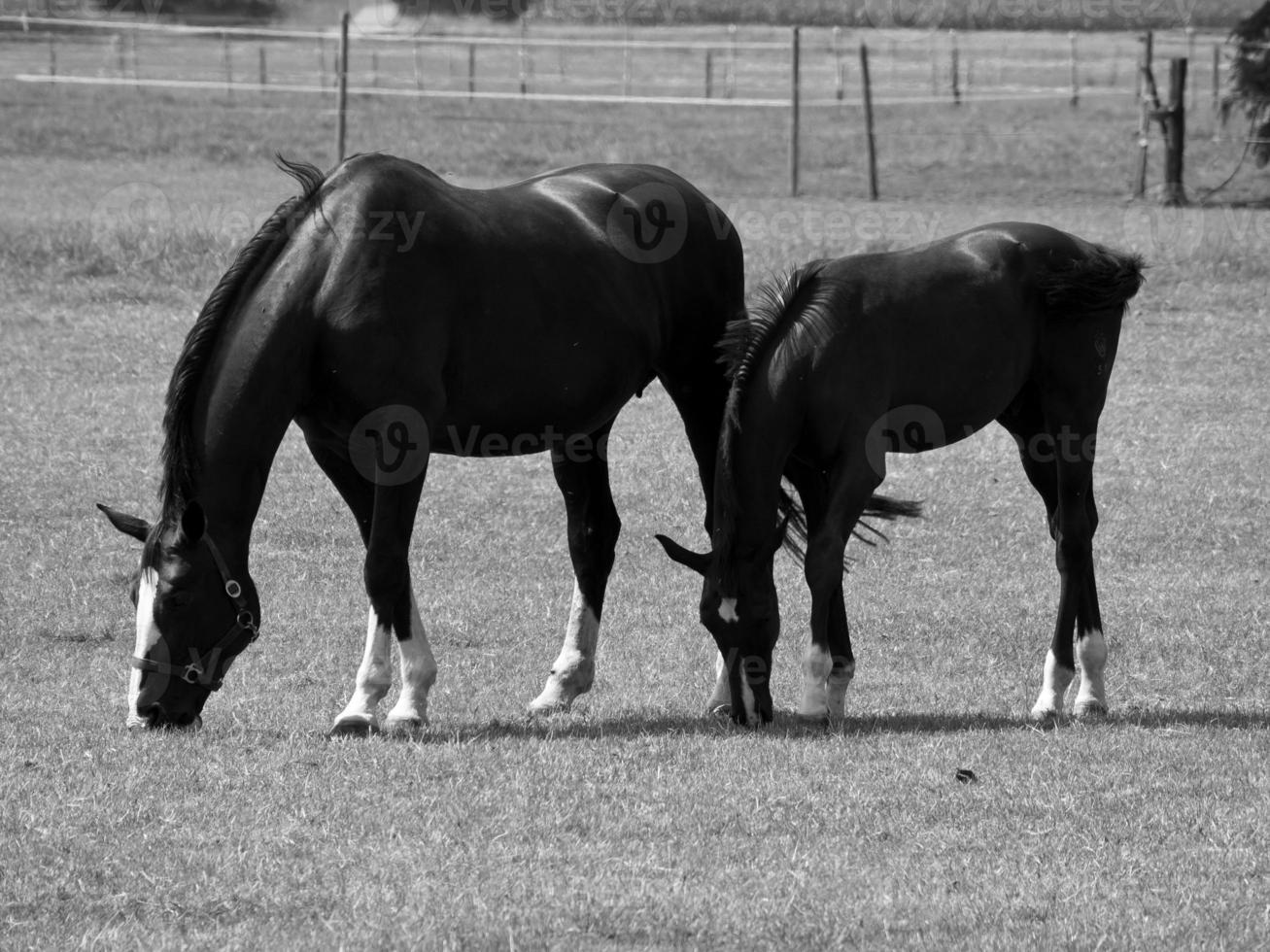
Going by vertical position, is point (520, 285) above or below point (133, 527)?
above

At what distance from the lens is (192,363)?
19.1ft

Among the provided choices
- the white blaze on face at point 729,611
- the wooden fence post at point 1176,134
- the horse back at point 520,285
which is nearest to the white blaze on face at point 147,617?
the horse back at point 520,285

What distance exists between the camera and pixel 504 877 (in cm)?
448

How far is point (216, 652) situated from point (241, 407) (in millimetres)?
879

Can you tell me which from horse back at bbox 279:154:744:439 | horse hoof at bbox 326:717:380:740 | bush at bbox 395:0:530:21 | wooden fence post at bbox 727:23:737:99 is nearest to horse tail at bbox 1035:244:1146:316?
horse back at bbox 279:154:744:439

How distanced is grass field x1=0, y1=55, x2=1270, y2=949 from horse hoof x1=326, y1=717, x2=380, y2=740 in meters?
0.16

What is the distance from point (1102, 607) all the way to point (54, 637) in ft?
16.7

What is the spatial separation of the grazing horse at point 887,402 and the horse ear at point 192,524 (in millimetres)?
1603

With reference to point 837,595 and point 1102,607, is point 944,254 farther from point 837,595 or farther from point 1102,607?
point 1102,607

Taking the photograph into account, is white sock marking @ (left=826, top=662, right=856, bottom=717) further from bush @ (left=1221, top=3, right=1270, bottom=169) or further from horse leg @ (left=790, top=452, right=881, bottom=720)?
bush @ (left=1221, top=3, right=1270, bottom=169)

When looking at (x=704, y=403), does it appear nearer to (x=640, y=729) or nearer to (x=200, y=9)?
(x=640, y=729)

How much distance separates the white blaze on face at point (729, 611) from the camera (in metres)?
6.06

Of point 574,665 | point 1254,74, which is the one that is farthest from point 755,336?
point 1254,74

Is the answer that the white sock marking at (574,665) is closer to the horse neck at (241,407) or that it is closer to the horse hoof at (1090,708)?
the horse neck at (241,407)
